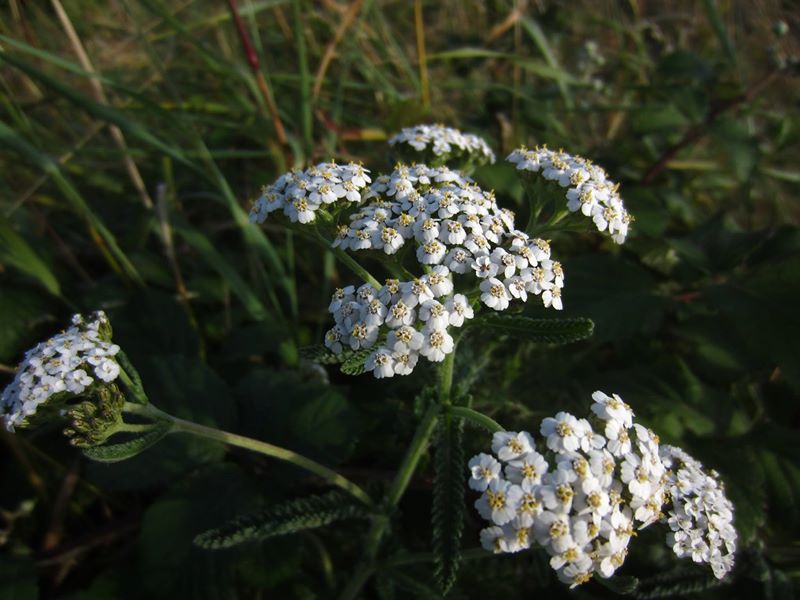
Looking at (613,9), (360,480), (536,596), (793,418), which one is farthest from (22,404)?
(613,9)

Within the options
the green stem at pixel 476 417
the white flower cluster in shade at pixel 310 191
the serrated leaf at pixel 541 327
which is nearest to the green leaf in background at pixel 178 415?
the white flower cluster in shade at pixel 310 191

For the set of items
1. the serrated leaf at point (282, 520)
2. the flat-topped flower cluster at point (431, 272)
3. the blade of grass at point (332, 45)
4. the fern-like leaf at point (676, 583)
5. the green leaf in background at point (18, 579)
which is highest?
the blade of grass at point (332, 45)

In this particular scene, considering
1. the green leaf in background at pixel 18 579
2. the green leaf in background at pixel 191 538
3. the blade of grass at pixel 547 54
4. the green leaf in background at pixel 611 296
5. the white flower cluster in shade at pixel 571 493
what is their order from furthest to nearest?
1. the blade of grass at pixel 547 54
2. the green leaf in background at pixel 611 296
3. the green leaf in background at pixel 18 579
4. the green leaf in background at pixel 191 538
5. the white flower cluster in shade at pixel 571 493

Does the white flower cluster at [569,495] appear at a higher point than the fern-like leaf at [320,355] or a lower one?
lower

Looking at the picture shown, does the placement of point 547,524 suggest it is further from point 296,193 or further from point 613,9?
point 613,9

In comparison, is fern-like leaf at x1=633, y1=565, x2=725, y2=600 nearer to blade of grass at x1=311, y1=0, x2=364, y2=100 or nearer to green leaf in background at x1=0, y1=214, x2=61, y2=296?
green leaf in background at x1=0, y1=214, x2=61, y2=296

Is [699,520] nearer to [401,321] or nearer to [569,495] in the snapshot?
[569,495]

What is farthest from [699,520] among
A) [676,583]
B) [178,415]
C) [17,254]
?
[17,254]

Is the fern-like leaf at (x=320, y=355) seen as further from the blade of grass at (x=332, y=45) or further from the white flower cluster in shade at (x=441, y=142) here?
the blade of grass at (x=332, y=45)
